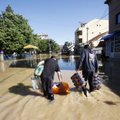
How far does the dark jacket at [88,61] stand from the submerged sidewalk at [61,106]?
2.98 ft

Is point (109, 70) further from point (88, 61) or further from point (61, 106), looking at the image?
point (61, 106)

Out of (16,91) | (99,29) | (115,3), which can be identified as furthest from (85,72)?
(99,29)

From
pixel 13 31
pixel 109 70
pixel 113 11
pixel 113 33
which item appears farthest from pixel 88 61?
pixel 13 31

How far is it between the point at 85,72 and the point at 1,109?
10.3 feet

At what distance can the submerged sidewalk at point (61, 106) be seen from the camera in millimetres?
6180

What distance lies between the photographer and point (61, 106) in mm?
7152

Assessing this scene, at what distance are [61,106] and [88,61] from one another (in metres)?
2.10

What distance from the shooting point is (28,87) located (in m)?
10.5

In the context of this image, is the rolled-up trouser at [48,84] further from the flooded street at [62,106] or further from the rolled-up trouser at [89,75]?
the rolled-up trouser at [89,75]

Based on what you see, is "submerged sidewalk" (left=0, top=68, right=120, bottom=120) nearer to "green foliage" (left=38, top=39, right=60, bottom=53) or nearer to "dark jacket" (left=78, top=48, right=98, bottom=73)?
"dark jacket" (left=78, top=48, right=98, bottom=73)

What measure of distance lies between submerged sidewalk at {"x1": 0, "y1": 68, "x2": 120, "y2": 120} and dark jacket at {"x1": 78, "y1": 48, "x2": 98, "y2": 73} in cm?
91

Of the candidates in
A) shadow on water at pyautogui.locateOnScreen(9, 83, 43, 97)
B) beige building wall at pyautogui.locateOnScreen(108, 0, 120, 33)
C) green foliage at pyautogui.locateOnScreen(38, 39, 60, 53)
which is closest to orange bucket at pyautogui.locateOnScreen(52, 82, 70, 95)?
shadow on water at pyautogui.locateOnScreen(9, 83, 43, 97)

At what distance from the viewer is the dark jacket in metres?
8.52

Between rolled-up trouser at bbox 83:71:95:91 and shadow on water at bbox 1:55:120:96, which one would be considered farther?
shadow on water at bbox 1:55:120:96
